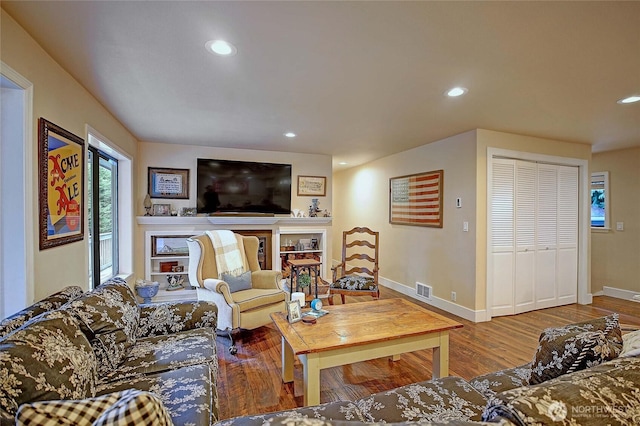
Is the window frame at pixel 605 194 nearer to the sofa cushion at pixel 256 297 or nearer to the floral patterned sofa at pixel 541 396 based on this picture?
the floral patterned sofa at pixel 541 396

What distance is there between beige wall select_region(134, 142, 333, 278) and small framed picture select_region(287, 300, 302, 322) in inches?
119

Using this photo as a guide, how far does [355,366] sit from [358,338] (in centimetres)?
87

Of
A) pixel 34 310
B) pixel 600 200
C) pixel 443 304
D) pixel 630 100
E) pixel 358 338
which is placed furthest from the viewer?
pixel 600 200

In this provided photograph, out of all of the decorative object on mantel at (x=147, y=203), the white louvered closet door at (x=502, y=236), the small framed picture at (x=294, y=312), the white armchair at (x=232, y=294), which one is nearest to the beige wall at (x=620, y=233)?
the white louvered closet door at (x=502, y=236)

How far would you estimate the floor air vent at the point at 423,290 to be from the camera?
434 centimetres

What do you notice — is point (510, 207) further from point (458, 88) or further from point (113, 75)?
point (113, 75)

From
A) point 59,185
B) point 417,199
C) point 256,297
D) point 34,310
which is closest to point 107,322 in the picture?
point 34,310

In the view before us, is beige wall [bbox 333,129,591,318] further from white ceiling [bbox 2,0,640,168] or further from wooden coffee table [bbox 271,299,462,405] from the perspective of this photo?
wooden coffee table [bbox 271,299,462,405]

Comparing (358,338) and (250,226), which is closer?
(358,338)

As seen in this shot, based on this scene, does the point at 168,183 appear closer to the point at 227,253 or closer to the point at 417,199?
the point at 227,253

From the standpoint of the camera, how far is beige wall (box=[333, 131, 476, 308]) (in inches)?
145

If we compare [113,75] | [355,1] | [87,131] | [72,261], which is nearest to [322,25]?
[355,1]

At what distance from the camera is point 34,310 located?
149 cm

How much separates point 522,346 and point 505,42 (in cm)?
273
